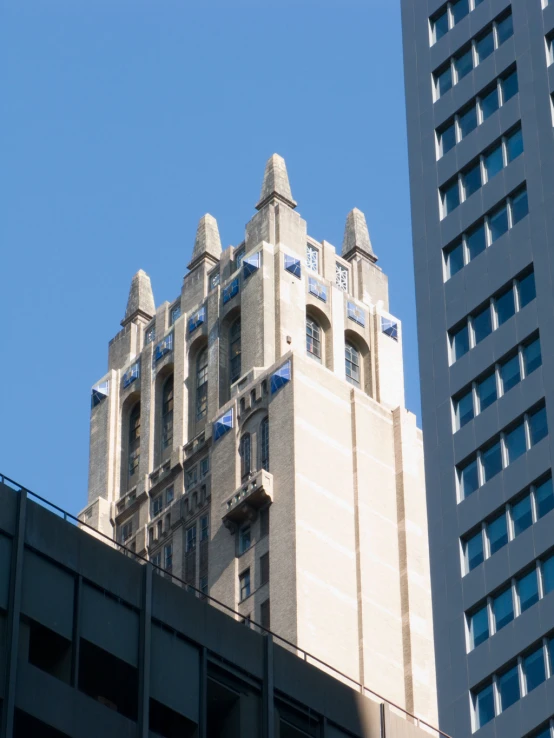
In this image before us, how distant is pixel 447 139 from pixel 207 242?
75.4 m

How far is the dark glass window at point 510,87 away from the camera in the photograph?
78438 mm

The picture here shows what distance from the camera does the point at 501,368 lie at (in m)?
71.9

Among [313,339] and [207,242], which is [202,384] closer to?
[313,339]

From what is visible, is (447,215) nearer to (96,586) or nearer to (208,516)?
(96,586)

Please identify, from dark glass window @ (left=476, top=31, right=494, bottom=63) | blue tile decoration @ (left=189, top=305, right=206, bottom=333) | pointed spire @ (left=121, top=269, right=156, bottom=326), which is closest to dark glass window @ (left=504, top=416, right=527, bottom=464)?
dark glass window @ (left=476, top=31, right=494, bottom=63)

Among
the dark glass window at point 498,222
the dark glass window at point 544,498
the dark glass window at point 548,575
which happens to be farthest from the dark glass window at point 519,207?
the dark glass window at point 548,575

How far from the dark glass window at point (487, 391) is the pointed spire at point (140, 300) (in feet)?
285

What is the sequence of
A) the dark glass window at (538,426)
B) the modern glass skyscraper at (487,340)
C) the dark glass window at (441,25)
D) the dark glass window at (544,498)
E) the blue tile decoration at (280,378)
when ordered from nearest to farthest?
the modern glass skyscraper at (487,340), the dark glass window at (544,498), the dark glass window at (538,426), the dark glass window at (441,25), the blue tile decoration at (280,378)

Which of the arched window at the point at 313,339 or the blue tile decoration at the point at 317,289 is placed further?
the blue tile decoration at the point at 317,289

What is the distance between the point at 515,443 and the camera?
69438mm

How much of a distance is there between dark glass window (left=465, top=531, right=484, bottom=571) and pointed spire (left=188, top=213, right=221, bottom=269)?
281 feet

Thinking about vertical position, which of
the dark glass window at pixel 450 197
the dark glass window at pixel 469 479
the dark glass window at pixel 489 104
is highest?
the dark glass window at pixel 489 104

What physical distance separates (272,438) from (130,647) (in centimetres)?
8607

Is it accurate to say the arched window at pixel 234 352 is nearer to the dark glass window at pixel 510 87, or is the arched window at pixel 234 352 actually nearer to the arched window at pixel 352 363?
the arched window at pixel 352 363
